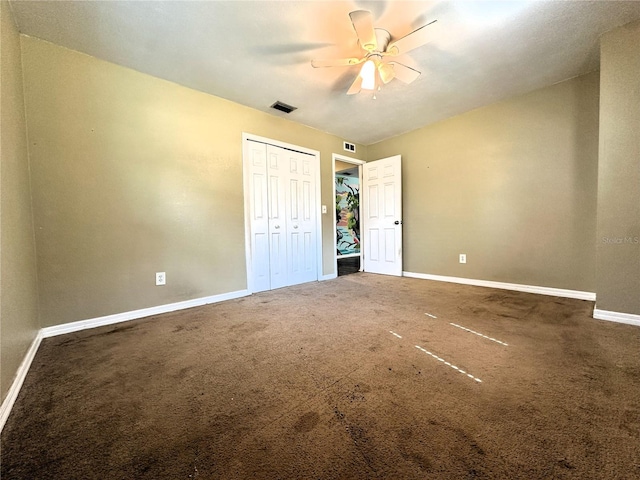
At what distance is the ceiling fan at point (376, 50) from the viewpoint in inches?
69.1

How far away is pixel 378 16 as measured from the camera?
1.85 metres

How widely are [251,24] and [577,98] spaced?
3.43 m

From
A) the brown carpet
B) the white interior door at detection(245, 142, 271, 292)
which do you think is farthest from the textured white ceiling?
the brown carpet

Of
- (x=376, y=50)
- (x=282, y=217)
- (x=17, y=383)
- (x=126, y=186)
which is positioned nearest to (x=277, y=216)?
(x=282, y=217)

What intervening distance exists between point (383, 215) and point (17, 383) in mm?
4355

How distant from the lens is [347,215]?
7473 mm

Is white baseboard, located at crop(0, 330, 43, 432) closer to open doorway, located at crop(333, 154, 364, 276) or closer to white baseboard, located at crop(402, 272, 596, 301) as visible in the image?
white baseboard, located at crop(402, 272, 596, 301)

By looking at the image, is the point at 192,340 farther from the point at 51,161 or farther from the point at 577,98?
the point at 577,98

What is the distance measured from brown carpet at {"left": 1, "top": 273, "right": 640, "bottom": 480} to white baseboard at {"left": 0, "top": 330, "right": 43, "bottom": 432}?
42mm

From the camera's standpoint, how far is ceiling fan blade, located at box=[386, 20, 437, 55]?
1.77 metres

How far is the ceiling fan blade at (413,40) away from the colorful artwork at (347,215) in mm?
5234

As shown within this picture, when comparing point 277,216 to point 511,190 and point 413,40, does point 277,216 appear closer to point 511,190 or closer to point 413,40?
point 413,40

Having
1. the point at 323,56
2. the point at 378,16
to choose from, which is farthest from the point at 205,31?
the point at 378,16

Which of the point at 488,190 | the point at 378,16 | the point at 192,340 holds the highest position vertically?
the point at 378,16
